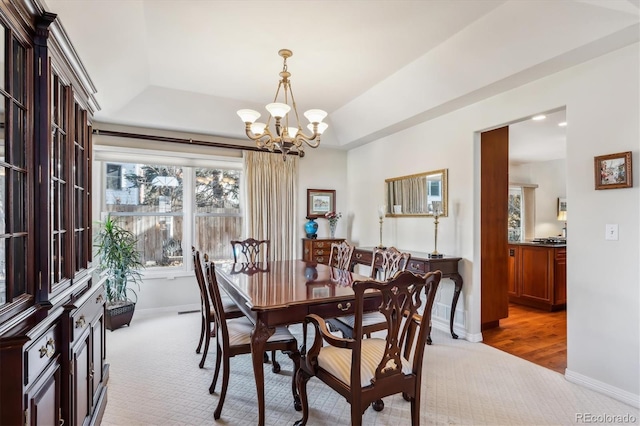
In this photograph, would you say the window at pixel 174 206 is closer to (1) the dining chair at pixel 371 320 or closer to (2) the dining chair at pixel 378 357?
(1) the dining chair at pixel 371 320

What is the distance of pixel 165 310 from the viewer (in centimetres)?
453

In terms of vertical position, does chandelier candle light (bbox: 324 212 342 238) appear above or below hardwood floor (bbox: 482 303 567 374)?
above

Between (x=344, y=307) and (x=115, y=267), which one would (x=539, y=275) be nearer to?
(x=344, y=307)

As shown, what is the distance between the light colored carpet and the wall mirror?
66.4 inches

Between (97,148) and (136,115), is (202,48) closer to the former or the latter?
(136,115)

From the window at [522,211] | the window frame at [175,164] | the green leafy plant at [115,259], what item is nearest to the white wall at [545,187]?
the window at [522,211]

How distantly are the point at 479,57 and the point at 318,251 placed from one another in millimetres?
3347

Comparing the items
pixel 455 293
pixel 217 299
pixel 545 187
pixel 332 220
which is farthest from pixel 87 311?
pixel 545 187

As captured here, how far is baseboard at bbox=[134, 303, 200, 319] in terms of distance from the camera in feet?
14.3

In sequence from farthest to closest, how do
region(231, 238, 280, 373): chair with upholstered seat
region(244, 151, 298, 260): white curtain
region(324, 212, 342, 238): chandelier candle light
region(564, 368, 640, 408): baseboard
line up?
region(324, 212, 342, 238): chandelier candle light → region(244, 151, 298, 260): white curtain → region(231, 238, 280, 373): chair with upholstered seat → region(564, 368, 640, 408): baseboard

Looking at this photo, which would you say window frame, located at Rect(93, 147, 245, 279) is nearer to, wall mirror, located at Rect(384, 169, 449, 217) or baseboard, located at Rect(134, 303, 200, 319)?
baseboard, located at Rect(134, 303, 200, 319)

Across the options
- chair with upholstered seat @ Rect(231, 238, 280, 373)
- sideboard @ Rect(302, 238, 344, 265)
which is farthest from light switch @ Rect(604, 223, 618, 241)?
sideboard @ Rect(302, 238, 344, 265)

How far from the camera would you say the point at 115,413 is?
7.18 ft

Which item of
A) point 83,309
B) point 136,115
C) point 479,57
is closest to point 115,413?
point 83,309
